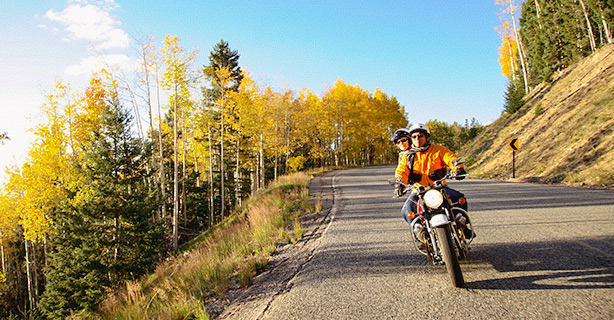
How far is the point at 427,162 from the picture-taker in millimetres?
4453

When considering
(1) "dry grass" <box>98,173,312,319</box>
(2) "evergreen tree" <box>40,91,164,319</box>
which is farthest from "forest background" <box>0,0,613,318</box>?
(1) "dry grass" <box>98,173,312,319</box>

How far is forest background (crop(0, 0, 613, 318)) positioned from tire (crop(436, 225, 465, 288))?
1806 cm

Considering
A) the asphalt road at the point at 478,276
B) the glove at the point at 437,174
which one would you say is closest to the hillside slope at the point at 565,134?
the asphalt road at the point at 478,276

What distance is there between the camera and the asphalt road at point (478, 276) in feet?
10.2

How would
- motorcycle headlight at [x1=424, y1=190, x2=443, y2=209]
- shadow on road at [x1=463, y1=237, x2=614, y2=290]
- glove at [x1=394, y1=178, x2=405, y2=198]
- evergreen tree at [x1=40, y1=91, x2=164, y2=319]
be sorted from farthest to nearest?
evergreen tree at [x1=40, y1=91, x2=164, y2=319] → glove at [x1=394, y1=178, x2=405, y2=198] → motorcycle headlight at [x1=424, y1=190, x2=443, y2=209] → shadow on road at [x1=463, y1=237, x2=614, y2=290]

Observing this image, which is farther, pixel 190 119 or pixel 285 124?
pixel 285 124

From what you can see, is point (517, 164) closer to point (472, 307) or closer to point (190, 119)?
point (472, 307)

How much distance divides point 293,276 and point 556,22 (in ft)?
131

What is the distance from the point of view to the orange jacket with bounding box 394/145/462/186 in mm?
4427

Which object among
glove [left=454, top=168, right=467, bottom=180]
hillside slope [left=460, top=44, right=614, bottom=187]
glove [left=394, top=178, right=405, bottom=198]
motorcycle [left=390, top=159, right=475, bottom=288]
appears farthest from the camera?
hillside slope [left=460, top=44, right=614, bottom=187]

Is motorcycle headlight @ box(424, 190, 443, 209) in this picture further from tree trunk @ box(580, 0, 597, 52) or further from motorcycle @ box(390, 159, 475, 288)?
tree trunk @ box(580, 0, 597, 52)

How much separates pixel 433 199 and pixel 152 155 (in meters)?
23.8

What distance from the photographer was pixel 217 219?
30750 millimetres

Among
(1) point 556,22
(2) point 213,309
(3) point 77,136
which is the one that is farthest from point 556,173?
(3) point 77,136
